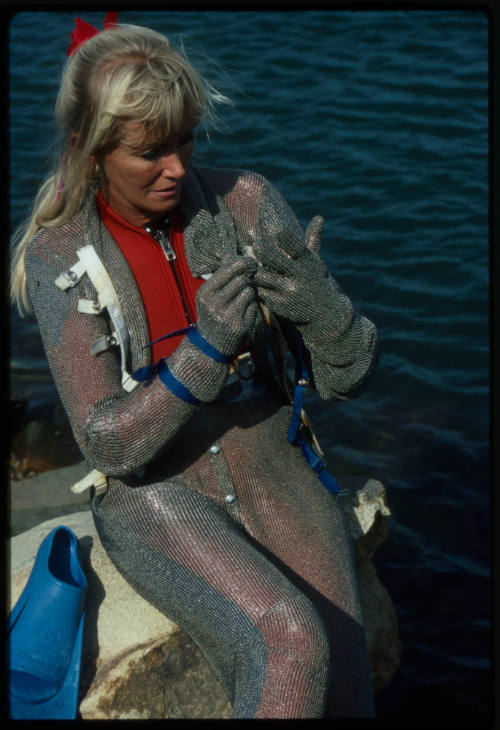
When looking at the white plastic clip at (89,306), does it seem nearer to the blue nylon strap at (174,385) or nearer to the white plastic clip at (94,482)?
the blue nylon strap at (174,385)

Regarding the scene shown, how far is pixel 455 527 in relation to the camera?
5184 millimetres

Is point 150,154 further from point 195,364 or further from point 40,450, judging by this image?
point 40,450

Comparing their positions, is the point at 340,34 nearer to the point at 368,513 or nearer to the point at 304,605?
the point at 368,513

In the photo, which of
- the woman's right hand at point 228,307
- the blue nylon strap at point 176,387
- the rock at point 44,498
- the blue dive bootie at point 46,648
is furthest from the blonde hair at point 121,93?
the rock at point 44,498

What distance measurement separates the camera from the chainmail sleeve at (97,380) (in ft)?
9.15

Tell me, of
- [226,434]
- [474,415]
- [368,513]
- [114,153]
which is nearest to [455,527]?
[474,415]

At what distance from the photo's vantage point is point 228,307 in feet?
8.97

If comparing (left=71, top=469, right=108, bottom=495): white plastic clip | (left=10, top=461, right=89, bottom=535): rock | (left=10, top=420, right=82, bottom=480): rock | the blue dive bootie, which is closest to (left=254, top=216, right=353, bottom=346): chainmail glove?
(left=71, top=469, right=108, bottom=495): white plastic clip

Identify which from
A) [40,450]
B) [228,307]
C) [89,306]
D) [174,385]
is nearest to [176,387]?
[174,385]

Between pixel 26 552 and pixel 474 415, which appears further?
pixel 474 415

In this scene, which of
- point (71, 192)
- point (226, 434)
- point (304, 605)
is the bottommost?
point (304, 605)

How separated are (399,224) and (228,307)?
187 inches

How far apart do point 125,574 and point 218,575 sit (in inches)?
18.6

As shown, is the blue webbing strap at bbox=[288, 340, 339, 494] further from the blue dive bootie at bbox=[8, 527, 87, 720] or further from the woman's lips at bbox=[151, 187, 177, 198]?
the blue dive bootie at bbox=[8, 527, 87, 720]
